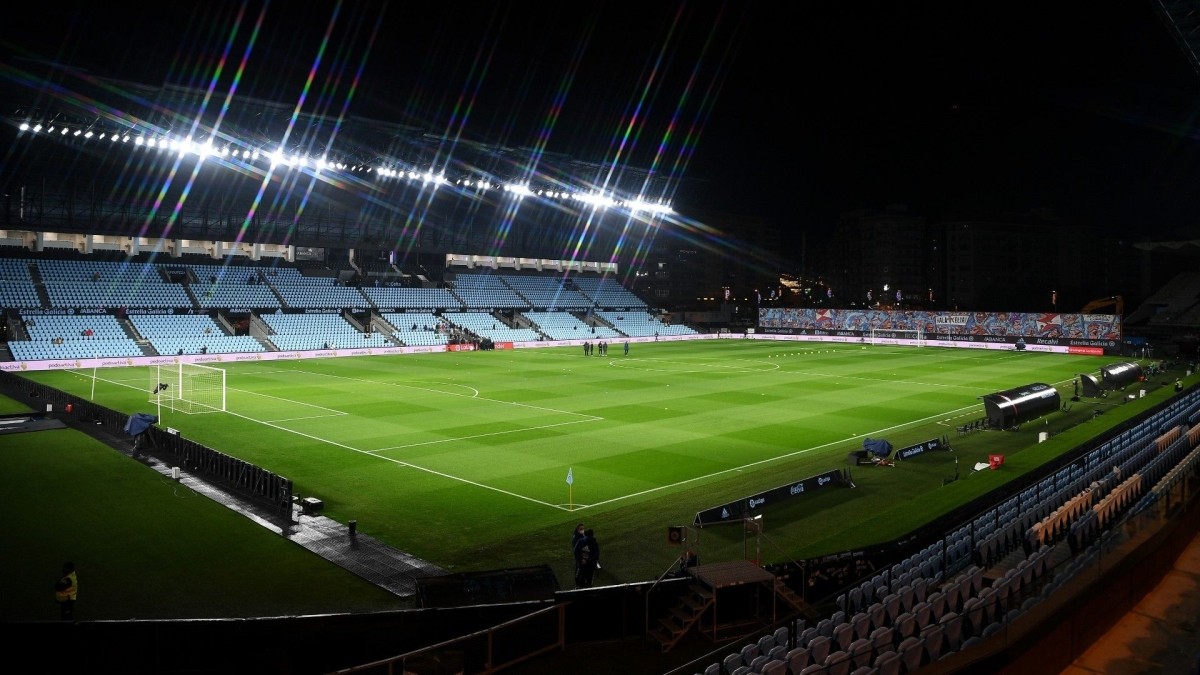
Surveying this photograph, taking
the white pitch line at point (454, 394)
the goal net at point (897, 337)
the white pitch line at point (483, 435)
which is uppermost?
the goal net at point (897, 337)

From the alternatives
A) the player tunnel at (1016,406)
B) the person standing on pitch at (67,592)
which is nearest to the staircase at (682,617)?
the person standing on pitch at (67,592)

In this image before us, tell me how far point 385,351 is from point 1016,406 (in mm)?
45146

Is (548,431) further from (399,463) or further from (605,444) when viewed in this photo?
(399,463)

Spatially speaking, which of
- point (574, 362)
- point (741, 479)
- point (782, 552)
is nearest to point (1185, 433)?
point (741, 479)

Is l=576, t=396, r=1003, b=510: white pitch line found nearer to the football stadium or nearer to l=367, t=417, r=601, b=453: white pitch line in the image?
the football stadium

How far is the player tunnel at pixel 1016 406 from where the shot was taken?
2827 cm

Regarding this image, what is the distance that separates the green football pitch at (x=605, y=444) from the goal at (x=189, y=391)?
2.38 feet

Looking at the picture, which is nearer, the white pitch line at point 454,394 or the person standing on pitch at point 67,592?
the person standing on pitch at point 67,592

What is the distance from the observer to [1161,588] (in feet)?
37.5

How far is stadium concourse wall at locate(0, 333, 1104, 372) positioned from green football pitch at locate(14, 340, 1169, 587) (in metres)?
2.87

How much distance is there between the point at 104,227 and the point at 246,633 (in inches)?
2353

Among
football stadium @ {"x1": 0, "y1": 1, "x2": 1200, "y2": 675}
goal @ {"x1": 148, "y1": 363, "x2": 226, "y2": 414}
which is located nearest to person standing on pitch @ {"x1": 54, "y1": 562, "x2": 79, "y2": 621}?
football stadium @ {"x1": 0, "y1": 1, "x2": 1200, "y2": 675}

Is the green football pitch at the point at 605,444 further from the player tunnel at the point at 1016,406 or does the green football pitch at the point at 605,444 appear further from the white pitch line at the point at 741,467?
the player tunnel at the point at 1016,406

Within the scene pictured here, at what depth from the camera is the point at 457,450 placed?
24125 millimetres
